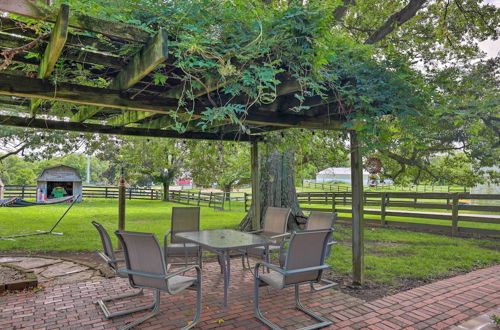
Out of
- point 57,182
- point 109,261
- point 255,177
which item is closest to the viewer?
point 109,261

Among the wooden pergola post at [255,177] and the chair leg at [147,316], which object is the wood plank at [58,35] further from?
the wooden pergola post at [255,177]

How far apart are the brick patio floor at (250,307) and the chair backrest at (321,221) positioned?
826 millimetres

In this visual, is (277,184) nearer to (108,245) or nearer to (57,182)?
(108,245)

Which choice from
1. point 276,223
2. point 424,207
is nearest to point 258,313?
point 276,223

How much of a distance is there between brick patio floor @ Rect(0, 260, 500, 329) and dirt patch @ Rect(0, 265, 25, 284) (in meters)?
0.37

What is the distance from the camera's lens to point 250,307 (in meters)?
3.38

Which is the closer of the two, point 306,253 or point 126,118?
point 306,253

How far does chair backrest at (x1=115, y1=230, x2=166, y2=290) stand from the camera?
8.98 ft

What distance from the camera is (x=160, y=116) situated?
17.5ft

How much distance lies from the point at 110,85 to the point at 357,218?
10.9 ft

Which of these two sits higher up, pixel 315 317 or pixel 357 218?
pixel 357 218

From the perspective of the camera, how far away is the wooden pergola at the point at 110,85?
222 cm

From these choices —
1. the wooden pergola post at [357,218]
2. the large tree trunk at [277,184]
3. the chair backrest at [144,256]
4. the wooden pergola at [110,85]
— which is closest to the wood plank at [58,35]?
the wooden pergola at [110,85]

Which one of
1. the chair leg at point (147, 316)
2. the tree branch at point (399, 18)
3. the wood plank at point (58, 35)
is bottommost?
the chair leg at point (147, 316)
